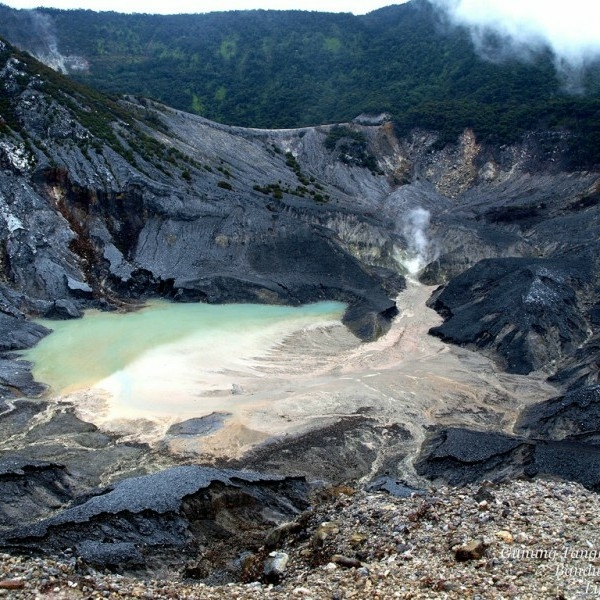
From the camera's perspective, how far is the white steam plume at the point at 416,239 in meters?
55.7

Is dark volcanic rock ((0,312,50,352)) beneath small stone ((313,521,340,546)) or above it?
beneath

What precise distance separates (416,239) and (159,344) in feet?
97.1

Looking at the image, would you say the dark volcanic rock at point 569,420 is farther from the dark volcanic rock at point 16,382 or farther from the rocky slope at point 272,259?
the dark volcanic rock at point 16,382

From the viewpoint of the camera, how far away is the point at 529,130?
236 ft

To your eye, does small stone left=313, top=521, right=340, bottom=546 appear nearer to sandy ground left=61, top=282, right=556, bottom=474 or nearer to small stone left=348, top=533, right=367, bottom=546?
small stone left=348, top=533, right=367, bottom=546

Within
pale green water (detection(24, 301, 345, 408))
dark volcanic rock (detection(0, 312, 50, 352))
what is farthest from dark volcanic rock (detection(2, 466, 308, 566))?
dark volcanic rock (detection(0, 312, 50, 352))

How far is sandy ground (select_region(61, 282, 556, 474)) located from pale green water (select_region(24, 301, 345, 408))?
30 cm

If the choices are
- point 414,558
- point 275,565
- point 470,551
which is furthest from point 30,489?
point 470,551

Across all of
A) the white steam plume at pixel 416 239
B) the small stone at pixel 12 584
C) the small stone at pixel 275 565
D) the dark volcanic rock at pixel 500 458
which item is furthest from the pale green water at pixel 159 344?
the small stone at pixel 12 584

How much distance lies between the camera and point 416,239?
2281 inches

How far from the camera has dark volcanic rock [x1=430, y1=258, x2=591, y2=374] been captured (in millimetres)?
35312

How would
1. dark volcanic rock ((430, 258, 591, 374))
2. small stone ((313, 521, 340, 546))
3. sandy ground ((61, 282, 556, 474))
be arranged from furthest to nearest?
dark volcanic rock ((430, 258, 591, 374)) → sandy ground ((61, 282, 556, 474)) → small stone ((313, 521, 340, 546))

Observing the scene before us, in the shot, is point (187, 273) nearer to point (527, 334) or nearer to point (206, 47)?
point (527, 334)

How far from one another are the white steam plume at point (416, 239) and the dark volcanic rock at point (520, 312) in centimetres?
1020
